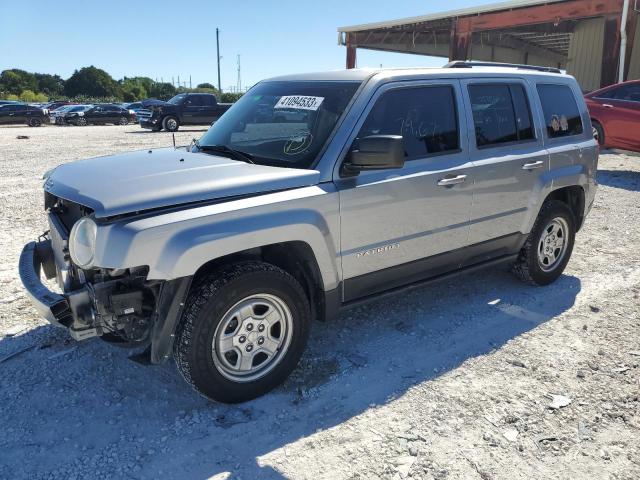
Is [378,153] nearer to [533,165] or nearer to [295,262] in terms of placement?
[295,262]

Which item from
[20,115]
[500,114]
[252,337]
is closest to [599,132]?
[500,114]

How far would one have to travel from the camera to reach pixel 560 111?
493 cm

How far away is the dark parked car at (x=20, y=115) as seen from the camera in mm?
29342

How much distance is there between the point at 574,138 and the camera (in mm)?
5039

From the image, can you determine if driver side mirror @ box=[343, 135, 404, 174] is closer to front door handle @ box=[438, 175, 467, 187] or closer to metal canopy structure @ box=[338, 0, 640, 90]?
front door handle @ box=[438, 175, 467, 187]

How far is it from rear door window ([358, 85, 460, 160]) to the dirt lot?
1403mm

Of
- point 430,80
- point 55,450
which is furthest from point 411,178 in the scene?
point 55,450

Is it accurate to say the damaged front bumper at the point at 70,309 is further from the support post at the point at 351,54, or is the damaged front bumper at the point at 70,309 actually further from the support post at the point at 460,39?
the support post at the point at 351,54

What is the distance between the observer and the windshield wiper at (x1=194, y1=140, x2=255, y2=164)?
3.63 m

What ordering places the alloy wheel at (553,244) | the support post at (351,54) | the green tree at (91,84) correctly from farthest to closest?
the green tree at (91,84) → the support post at (351,54) → the alloy wheel at (553,244)

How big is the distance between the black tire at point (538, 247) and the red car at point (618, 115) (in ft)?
23.3

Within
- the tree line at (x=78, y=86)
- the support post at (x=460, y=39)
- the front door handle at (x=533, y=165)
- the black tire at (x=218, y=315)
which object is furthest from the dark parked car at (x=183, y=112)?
the tree line at (x=78, y=86)

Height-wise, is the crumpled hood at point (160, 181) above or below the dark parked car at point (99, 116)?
below

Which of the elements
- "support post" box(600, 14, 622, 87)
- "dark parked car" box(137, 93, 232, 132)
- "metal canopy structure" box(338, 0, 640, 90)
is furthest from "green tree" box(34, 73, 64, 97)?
"support post" box(600, 14, 622, 87)
